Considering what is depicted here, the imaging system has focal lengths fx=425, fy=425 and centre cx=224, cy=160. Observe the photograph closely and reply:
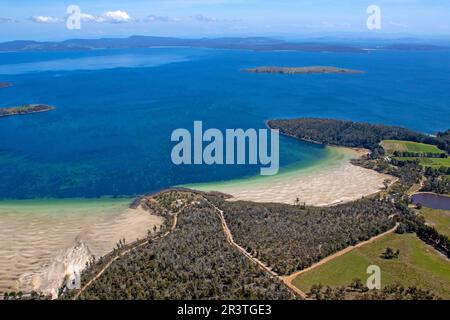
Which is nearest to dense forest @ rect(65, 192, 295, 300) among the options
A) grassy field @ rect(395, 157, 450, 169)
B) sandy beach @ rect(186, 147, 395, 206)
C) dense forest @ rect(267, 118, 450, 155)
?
sandy beach @ rect(186, 147, 395, 206)

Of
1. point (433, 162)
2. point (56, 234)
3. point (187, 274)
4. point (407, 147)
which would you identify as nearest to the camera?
point (187, 274)

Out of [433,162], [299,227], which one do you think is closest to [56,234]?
[299,227]

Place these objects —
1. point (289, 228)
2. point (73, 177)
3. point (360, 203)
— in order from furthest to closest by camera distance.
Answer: point (73, 177) < point (360, 203) < point (289, 228)

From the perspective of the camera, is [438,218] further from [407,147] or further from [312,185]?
[407,147]

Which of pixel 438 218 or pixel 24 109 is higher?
pixel 24 109

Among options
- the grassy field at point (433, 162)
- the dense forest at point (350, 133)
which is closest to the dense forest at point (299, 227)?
the grassy field at point (433, 162)

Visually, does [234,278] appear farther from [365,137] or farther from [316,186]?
[365,137]

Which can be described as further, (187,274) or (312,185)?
(312,185)
